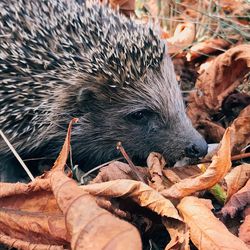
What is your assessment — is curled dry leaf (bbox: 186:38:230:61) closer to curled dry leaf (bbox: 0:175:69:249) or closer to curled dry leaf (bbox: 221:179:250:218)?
curled dry leaf (bbox: 221:179:250:218)

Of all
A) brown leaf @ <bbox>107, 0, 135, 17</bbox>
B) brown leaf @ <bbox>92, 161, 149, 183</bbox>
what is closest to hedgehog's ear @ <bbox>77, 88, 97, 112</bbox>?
brown leaf @ <bbox>92, 161, 149, 183</bbox>

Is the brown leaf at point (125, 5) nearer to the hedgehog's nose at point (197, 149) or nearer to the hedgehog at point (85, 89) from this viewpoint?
the hedgehog at point (85, 89)

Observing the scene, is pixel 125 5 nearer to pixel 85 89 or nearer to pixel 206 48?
pixel 206 48

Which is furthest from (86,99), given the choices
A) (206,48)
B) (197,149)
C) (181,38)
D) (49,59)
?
(181,38)

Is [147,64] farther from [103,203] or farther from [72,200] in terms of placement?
[72,200]

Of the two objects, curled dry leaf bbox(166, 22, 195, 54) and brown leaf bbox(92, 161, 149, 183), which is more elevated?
brown leaf bbox(92, 161, 149, 183)

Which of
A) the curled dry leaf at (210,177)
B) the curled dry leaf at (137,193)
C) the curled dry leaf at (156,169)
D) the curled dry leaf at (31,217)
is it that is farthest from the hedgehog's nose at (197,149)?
the curled dry leaf at (31,217)

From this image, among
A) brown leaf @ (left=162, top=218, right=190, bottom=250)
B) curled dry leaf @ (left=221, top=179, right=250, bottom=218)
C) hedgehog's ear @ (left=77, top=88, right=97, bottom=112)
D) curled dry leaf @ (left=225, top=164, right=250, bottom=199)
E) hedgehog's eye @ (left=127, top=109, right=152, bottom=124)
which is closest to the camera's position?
brown leaf @ (left=162, top=218, right=190, bottom=250)
